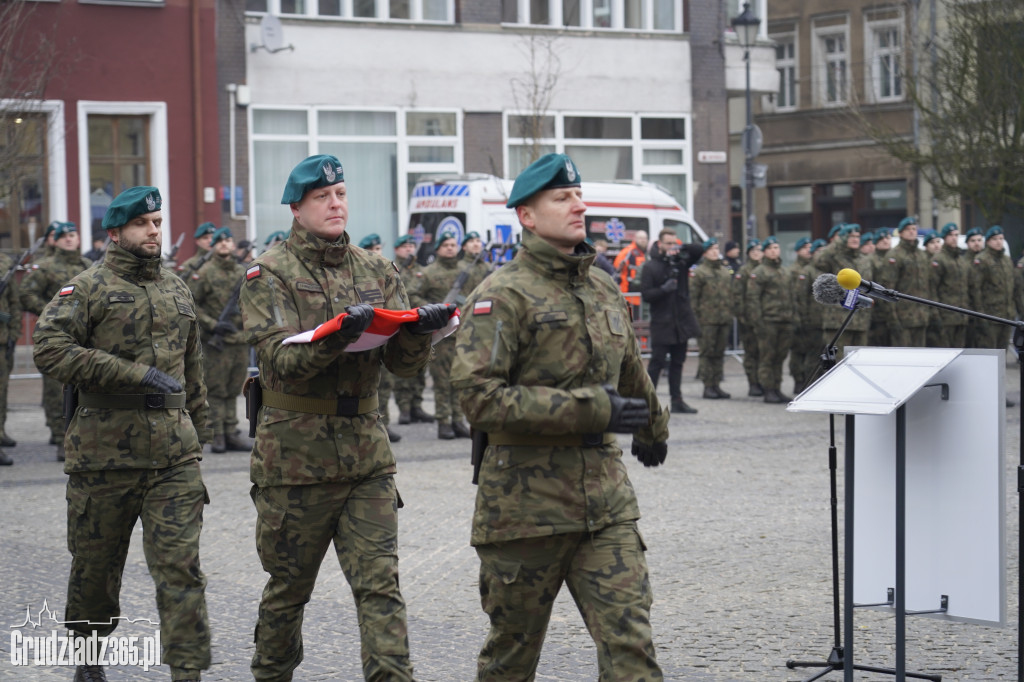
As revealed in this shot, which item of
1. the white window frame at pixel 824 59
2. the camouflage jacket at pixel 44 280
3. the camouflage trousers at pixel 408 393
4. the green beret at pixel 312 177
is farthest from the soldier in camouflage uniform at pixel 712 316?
the white window frame at pixel 824 59

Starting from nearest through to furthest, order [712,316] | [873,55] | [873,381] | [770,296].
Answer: [873,381], [770,296], [712,316], [873,55]

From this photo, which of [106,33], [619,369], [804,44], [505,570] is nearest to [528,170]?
[619,369]

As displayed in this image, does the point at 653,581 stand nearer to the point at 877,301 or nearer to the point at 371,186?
the point at 877,301

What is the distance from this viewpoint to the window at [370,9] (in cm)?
2764

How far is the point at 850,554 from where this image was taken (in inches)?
215

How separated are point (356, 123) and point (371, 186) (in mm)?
1282

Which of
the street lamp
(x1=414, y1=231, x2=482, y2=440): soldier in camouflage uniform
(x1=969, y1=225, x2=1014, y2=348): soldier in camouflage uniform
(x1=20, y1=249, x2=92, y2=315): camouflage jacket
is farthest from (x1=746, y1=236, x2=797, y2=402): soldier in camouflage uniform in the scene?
(x1=20, y1=249, x2=92, y2=315): camouflage jacket

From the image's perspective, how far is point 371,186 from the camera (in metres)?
29.3

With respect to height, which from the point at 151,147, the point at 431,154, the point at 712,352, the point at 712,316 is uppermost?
the point at 431,154

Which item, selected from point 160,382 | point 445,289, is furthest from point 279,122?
point 160,382

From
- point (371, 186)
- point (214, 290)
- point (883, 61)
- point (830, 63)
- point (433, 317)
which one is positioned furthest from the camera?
point (830, 63)

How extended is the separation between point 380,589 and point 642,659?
44.4 inches

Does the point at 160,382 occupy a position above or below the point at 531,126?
below

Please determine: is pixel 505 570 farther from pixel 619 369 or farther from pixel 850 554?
pixel 850 554
